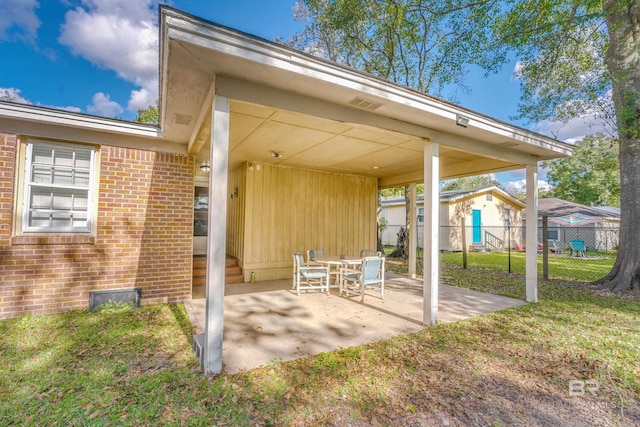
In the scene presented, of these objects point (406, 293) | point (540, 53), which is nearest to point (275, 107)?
point (406, 293)

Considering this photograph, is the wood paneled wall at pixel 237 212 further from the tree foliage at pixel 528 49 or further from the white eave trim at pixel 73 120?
the tree foliage at pixel 528 49

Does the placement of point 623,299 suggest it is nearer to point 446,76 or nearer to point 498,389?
point 498,389

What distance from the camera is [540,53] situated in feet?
26.6

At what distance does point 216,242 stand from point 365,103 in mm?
2241

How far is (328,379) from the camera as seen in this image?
2650mm

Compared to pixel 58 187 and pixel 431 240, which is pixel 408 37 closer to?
pixel 431 240

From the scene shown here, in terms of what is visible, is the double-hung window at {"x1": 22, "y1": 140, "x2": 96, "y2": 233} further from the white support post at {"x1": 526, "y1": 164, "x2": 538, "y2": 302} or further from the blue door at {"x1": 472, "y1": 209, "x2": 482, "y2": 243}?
the blue door at {"x1": 472, "y1": 209, "x2": 482, "y2": 243}

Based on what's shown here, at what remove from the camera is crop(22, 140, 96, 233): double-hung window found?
13.8ft

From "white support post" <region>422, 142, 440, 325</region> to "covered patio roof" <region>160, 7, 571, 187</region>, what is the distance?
0.36m

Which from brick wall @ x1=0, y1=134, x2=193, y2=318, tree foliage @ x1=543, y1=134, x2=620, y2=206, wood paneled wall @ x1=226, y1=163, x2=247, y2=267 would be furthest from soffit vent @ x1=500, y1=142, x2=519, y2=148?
tree foliage @ x1=543, y1=134, x2=620, y2=206

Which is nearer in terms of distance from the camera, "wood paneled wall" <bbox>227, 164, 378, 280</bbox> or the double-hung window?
the double-hung window

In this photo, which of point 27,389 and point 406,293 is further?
point 406,293

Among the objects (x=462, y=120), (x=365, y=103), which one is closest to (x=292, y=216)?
(x=365, y=103)

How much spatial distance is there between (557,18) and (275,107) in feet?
29.8
